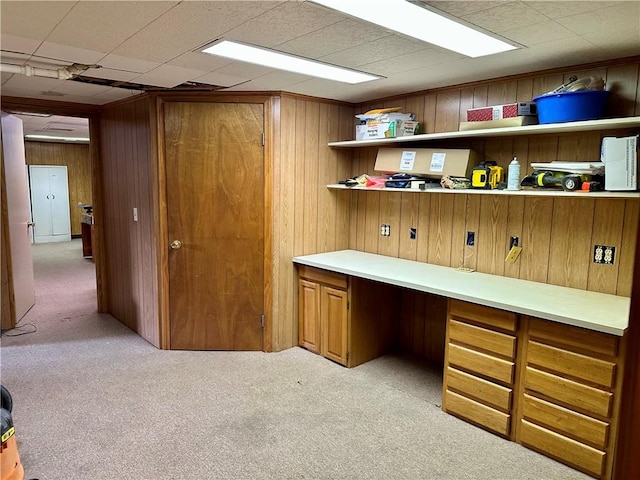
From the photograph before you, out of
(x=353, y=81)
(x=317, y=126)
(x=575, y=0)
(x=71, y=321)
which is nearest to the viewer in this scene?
(x=575, y=0)

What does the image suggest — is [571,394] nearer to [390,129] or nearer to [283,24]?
[390,129]

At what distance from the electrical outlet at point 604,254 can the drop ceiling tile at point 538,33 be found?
1.24 metres

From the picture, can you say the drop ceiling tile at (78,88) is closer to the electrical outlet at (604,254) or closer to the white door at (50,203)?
the electrical outlet at (604,254)

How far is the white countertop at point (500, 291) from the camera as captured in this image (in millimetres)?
2232

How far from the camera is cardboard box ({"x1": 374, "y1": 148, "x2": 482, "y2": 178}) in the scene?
3.10 m

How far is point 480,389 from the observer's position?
2684 millimetres

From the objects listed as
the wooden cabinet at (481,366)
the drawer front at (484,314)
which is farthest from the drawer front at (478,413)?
the drawer front at (484,314)

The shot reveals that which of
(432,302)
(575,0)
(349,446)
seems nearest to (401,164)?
(432,302)

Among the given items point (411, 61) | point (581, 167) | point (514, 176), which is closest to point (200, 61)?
point (411, 61)

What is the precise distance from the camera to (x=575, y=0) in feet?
5.73

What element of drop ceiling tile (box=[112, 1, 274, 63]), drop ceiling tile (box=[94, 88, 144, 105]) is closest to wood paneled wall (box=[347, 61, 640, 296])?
drop ceiling tile (box=[112, 1, 274, 63])

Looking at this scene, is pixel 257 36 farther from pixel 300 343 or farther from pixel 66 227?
pixel 66 227

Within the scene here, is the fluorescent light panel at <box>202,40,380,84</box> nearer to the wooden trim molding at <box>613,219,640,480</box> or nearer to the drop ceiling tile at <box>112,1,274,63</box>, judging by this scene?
the drop ceiling tile at <box>112,1,274,63</box>

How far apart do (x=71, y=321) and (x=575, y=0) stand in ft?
16.1
